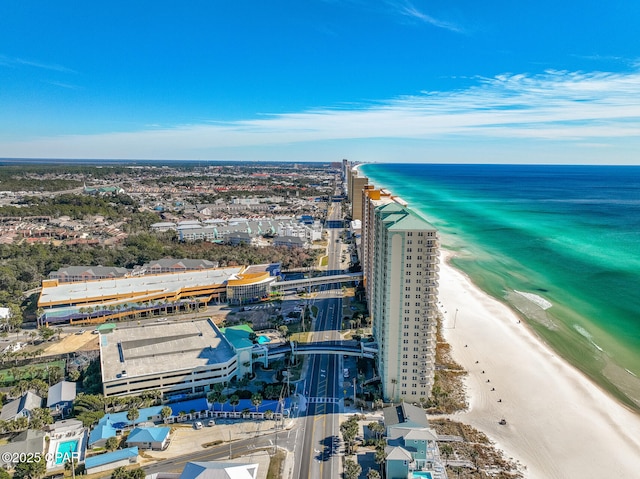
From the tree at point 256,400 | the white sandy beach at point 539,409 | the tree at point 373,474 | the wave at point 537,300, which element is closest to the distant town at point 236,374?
the tree at point 256,400

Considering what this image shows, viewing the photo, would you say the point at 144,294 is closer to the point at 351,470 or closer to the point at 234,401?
the point at 234,401

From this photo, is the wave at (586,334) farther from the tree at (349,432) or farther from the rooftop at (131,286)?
the rooftop at (131,286)

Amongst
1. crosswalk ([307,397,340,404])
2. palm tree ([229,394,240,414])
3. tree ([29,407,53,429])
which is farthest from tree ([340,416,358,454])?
tree ([29,407,53,429])

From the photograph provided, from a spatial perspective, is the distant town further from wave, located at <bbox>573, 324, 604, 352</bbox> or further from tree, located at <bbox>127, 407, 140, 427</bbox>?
wave, located at <bbox>573, 324, 604, 352</bbox>

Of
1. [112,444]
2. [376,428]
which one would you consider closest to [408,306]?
[376,428]

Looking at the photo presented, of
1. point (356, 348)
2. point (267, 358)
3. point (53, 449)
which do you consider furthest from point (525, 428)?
point (53, 449)

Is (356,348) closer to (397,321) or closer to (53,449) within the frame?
(397,321)
